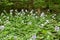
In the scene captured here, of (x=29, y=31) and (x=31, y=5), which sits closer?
(x=29, y=31)

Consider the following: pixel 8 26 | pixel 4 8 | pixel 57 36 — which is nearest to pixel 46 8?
pixel 4 8

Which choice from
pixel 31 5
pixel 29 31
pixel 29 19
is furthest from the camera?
pixel 31 5

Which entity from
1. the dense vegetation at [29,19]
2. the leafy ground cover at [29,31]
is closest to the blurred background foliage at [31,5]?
the dense vegetation at [29,19]

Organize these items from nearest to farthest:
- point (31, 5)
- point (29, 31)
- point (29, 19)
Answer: point (29, 31)
point (29, 19)
point (31, 5)

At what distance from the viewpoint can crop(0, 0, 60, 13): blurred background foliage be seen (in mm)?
8906

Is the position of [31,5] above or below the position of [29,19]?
above

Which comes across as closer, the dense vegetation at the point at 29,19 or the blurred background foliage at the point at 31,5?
the dense vegetation at the point at 29,19

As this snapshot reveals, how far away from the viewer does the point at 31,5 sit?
960 cm

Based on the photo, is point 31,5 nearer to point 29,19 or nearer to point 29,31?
point 29,19

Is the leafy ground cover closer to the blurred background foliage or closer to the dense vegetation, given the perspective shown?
the dense vegetation

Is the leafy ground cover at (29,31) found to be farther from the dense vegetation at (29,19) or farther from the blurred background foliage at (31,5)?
the blurred background foliage at (31,5)

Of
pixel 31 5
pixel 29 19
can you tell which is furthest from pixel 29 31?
pixel 31 5

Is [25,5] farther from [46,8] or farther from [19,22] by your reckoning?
[19,22]

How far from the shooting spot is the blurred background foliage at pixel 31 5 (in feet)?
29.2
